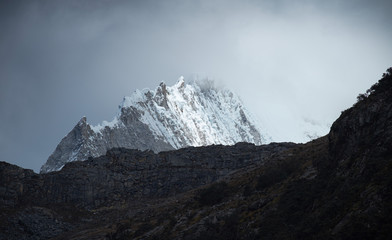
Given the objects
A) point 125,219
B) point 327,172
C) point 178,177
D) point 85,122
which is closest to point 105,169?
point 178,177

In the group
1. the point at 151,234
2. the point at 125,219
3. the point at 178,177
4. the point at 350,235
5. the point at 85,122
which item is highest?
the point at 85,122

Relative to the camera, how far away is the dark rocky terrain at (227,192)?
29.8 m

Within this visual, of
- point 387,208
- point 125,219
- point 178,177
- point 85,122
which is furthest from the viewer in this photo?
point 85,122

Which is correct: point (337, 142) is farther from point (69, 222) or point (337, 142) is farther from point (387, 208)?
point (69, 222)

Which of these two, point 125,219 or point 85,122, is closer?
point 125,219

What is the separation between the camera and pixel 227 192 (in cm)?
6184

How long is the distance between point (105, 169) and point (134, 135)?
88912 mm

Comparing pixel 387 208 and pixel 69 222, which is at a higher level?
pixel 69 222

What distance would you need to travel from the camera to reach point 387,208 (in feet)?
81.0

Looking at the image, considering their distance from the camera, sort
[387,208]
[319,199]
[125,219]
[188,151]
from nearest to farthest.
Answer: [387,208]
[319,199]
[125,219]
[188,151]

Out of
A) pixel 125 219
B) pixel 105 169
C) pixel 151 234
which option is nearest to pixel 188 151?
pixel 105 169

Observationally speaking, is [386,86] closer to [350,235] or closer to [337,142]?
[337,142]

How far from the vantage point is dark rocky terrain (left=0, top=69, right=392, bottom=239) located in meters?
29.8

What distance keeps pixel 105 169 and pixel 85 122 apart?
8494 centimetres
